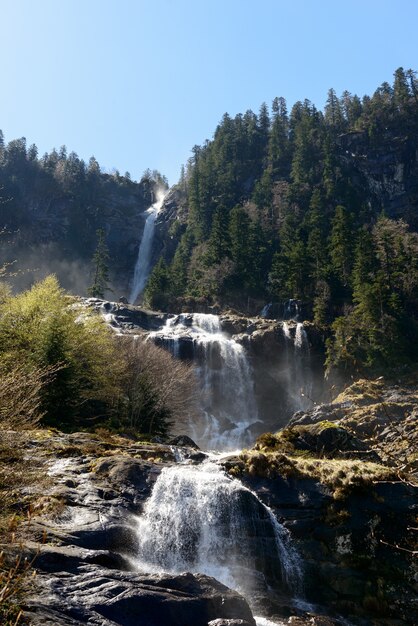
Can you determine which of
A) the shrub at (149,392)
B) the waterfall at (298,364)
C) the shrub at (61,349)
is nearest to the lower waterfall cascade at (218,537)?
the shrub at (61,349)

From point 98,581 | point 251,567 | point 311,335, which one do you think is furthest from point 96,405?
point 311,335

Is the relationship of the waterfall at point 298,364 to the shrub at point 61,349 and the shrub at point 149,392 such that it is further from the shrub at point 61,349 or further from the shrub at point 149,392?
the shrub at point 61,349

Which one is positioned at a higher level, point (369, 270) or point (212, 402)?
point (369, 270)

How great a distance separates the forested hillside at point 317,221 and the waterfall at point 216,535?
21852mm

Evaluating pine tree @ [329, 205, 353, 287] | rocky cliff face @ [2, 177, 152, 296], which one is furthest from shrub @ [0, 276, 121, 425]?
rocky cliff face @ [2, 177, 152, 296]

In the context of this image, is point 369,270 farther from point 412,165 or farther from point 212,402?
point 412,165

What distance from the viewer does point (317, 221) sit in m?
68.6

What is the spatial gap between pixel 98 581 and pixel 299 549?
7292 mm

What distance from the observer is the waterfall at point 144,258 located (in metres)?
88.8

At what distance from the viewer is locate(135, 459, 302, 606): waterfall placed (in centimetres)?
1434

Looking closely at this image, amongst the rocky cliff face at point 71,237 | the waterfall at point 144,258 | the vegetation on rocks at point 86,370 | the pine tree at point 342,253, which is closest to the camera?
the vegetation on rocks at point 86,370

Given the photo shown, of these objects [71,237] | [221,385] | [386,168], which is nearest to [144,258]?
[71,237]

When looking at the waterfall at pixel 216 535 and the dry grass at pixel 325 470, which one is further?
the dry grass at pixel 325 470

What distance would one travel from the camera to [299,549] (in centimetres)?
1570
